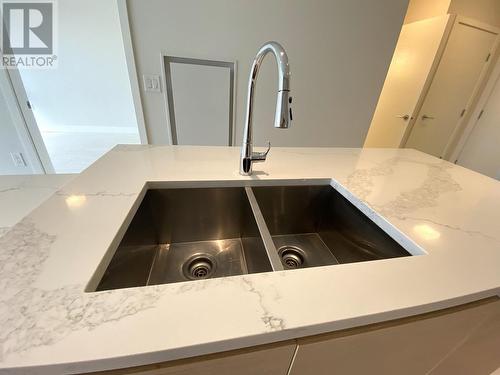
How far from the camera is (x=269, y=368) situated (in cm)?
37

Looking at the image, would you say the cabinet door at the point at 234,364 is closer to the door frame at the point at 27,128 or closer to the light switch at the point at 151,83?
the light switch at the point at 151,83

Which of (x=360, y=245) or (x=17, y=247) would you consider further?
(x=360, y=245)

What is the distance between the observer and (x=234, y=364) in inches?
13.4

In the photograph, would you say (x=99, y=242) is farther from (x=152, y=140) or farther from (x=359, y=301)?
(x=152, y=140)

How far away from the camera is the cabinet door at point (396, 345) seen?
0.38m

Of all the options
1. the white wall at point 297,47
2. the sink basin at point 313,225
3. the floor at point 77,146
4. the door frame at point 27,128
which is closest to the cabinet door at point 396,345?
the sink basin at point 313,225

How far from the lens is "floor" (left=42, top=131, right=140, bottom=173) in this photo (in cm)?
315

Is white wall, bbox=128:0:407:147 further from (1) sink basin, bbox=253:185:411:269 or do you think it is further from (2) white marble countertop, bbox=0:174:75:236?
(1) sink basin, bbox=253:185:411:269

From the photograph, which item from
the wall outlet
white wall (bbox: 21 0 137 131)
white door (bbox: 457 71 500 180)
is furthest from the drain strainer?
white wall (bbox: 21 0 137 131)

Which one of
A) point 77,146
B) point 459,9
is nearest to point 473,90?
point 459,9

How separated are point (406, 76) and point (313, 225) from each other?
2.98 metres

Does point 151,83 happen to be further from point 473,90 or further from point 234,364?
point 473,90

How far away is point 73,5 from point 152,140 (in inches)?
157

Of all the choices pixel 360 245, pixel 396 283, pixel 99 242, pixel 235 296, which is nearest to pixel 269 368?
pixel 235 296
